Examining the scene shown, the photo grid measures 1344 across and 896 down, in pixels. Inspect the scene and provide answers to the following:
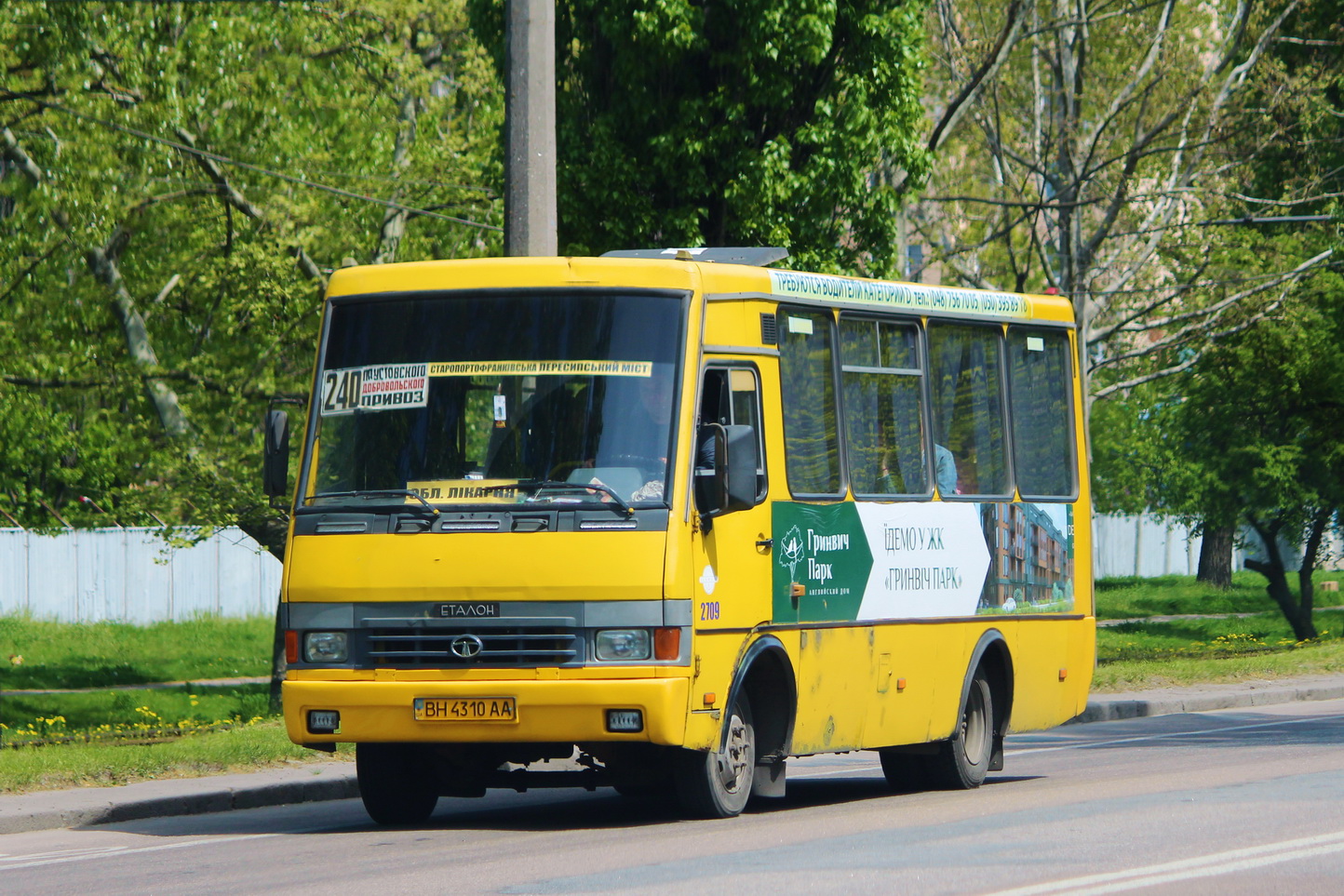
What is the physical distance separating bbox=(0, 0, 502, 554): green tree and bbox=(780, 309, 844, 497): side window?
9982 millimetres

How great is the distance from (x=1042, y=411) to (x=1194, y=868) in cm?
621

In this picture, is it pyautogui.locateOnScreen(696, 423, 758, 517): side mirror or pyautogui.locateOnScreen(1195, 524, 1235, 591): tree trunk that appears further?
pyautogui.locateOnScreen(1195, 524, 1235, 591): tree trunk

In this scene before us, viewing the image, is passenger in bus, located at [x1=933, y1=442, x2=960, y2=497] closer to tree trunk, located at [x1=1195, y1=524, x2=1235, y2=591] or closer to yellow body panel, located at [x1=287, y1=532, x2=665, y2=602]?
yellow body panel, located at [x1=287, y1=532, x2=665, y2=602]

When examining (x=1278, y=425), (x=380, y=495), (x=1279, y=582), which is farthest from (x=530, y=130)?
(x=1279, y=582)

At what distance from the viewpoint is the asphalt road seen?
8.12 metres

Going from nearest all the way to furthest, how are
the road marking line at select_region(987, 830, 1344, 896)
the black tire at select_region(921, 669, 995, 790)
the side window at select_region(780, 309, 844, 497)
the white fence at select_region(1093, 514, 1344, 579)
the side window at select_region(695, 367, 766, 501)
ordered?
the road marking line at select_region(987, 830, 1344, 896)
the side window at select_region(695, 367, 766, 501)
the side window at select_region(780, 309, 844, 497)
the black tire at select_region(921, 669, 995, 790)
the white fence at select_region(1093, 514, 1344, 579)

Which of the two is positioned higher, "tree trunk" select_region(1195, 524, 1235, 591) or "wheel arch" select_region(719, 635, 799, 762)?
"tree trunk" select_region(1195, 524, 1235, 591)

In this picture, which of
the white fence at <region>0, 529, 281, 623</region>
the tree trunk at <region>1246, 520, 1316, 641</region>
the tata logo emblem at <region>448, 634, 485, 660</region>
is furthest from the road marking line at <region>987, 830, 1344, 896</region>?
the white fence at <region>0, 529, 281, 623</region>

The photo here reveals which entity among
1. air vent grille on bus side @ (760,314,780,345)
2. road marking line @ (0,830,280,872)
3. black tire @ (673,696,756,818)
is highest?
air vent grille on bus side @ (760,314,780,345)

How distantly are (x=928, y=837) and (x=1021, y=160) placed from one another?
19.4 meters

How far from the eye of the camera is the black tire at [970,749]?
42.5 ft

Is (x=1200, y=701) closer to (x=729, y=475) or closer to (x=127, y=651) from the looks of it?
(x=729, y=475)

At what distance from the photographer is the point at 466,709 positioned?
1005 centimetres

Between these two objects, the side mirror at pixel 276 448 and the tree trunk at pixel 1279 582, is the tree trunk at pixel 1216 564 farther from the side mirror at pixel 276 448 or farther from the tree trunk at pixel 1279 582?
the side mirror at pixel 276 448
